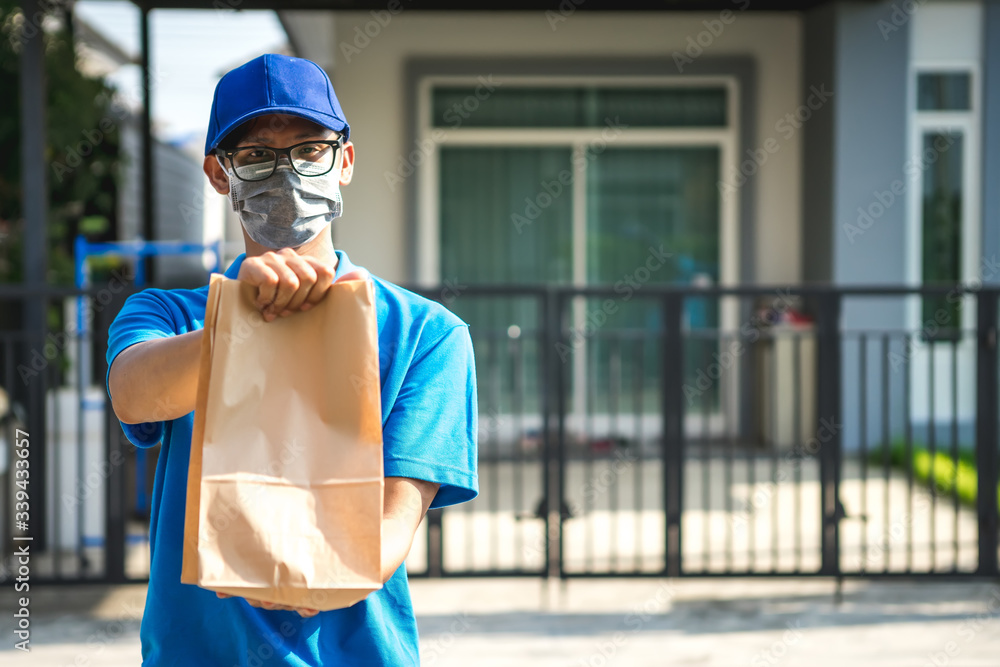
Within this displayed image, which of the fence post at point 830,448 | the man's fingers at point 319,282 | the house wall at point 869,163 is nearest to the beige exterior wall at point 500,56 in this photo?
the house wall at point 869,163

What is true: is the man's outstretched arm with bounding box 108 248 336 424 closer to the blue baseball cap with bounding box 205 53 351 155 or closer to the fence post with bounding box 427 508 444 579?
the blue baseball cap with bounding box 205 53 351 155

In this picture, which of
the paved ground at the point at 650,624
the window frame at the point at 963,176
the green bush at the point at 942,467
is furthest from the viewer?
the window frame at the point at 963,176

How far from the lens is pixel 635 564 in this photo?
5.26 m

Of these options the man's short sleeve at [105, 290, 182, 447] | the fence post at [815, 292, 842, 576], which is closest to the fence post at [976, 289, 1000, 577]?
the fence post at [815, 292, 842, 576]

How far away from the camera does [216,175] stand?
150 cm

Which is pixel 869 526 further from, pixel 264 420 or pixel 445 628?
pixel 264 420

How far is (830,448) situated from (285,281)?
439 centimetres

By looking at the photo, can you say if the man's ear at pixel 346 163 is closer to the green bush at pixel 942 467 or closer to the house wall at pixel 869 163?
the green bush at pixel 942 467

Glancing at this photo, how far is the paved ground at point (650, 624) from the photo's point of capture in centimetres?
436

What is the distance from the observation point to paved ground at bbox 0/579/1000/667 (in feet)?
14.3

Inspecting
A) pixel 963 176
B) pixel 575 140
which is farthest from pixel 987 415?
pixel 575 140

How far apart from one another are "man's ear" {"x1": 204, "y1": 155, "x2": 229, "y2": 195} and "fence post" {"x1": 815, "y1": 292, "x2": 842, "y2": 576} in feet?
13.3

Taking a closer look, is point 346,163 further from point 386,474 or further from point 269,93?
point 386,474

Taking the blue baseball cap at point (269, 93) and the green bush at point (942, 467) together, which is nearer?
the blue baseball cap at point (269, 93)
